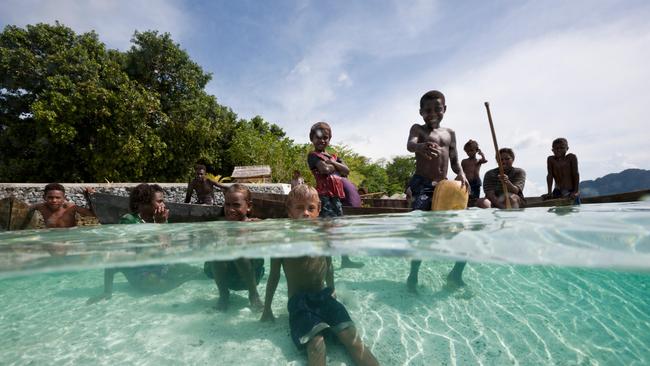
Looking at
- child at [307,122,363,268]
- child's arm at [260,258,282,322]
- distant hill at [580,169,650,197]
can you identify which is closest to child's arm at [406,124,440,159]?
child at [307,122,363,268]

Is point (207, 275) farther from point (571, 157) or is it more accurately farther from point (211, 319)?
point (571, 157)

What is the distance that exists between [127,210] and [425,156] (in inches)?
306

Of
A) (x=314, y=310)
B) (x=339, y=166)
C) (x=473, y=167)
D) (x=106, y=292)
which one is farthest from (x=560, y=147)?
(x=106, y=292)

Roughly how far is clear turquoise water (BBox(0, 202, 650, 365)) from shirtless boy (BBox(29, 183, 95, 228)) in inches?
49.8

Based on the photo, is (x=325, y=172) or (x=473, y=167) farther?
(x=473, y=167)

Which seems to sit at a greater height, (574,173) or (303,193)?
(574,173)

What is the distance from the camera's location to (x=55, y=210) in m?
6.15

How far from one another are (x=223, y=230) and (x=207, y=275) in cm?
99

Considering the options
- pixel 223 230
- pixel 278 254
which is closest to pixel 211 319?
pixel 223 230

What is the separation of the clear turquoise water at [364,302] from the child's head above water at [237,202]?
2.14ft

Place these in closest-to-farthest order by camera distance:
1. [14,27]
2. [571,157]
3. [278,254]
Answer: [278,254] < [571,157] < [14,27]

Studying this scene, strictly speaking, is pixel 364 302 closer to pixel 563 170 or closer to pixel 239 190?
pixel 239 190

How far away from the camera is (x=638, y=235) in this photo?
123 inches

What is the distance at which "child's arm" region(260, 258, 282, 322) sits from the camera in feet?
12.8
